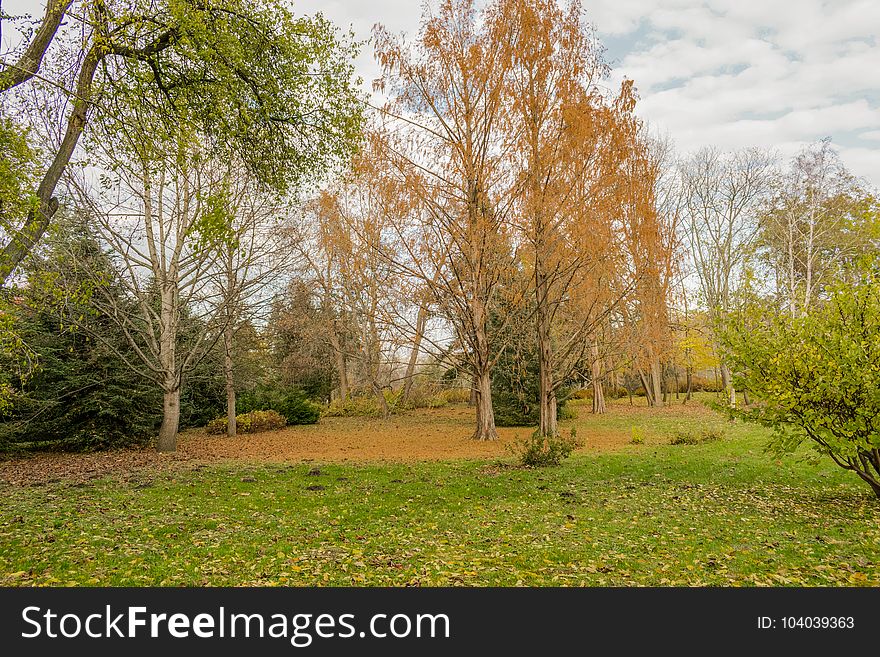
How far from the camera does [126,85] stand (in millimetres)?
6793

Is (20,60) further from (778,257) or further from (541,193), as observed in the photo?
(778,257)

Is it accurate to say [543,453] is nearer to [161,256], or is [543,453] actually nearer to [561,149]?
[561,149]

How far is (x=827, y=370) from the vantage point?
5.76 metres

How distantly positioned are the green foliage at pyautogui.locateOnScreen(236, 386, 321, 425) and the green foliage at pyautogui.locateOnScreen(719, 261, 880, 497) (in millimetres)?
19176

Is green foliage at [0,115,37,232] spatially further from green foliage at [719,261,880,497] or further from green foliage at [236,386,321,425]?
green foliage at [236,386,321,425]

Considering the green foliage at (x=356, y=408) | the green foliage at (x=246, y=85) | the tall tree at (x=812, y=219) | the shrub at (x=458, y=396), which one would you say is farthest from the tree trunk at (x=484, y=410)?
the tall tree at (x=812, y=219)

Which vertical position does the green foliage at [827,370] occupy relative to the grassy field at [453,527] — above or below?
above

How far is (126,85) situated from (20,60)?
1.34m

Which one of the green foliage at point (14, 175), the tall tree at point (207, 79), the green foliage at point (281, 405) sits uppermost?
the tall tree at point (207, 79)

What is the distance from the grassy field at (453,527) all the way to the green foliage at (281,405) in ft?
38.0

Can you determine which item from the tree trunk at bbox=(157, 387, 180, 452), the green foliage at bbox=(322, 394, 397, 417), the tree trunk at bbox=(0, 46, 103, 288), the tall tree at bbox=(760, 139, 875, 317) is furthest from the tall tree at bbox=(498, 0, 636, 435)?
the tall tree at bbox=(760, 139, 875, 317)

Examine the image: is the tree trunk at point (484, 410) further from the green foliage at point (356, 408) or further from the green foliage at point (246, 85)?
the green foliage at point (356, 408)

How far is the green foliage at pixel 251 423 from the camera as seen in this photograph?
19.9 metres

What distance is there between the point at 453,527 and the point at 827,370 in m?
4.94
